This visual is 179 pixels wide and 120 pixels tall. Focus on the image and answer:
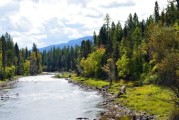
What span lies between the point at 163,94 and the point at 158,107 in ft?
36.4

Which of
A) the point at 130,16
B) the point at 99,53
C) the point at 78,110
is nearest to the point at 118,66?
the point at 99,53

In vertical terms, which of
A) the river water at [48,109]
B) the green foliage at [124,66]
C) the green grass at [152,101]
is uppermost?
the green foliage at [124,66]

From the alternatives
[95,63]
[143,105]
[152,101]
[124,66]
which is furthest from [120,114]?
[95,63]

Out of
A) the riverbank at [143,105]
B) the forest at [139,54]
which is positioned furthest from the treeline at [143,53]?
the riverbank at [143,105]

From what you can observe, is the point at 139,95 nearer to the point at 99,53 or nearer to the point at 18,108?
the point at 18,108

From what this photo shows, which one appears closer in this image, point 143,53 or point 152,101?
point 152,101

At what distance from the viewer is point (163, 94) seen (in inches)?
2520

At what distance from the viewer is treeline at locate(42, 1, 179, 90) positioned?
4106cm

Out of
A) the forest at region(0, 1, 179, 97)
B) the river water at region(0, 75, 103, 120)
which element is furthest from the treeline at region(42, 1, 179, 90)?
the river water at region(0, 75, 103, 120)

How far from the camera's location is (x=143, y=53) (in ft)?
324

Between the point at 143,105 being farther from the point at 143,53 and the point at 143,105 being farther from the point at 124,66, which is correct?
the point at 124,66

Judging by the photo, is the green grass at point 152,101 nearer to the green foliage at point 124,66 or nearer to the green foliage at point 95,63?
the green foliage at point 124,66

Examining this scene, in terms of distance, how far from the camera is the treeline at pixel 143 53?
4106 centimetres

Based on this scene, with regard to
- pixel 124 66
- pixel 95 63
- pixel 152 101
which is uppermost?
pixel 95 63
